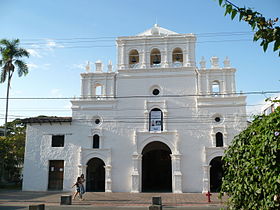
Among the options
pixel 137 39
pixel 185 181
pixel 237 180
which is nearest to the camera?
pixel 237 180

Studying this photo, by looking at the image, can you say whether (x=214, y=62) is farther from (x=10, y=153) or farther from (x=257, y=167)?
(x=10, y=153)

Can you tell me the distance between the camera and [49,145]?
2286cm

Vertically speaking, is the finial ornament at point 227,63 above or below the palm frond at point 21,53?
below

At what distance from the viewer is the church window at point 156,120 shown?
72.9 ft

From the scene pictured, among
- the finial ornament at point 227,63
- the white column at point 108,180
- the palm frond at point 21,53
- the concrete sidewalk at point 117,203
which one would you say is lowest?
the concrete sidewalk at point 117,203

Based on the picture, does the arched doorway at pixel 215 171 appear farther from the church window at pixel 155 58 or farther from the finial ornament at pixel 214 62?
the church window at pixel 155 58

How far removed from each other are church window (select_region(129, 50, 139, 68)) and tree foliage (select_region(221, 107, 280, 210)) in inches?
808

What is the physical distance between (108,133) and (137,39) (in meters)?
8.71

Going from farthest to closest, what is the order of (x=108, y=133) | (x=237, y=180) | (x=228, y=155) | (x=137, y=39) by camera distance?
(x=137, y=39), (x=108, y=133), (x=228, y=155), (x=237, y=180)

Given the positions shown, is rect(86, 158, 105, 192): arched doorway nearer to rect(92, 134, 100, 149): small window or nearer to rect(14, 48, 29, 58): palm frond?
rect(92, 134, 100, 149): small window

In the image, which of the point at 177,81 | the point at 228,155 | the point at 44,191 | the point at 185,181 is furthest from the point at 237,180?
the point at 44,191

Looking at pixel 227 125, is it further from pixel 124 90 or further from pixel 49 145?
pixel 49 145

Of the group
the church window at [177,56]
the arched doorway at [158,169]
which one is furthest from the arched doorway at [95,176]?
the church window at [177,56]

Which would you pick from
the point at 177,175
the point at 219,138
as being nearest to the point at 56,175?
the point at 177,175
